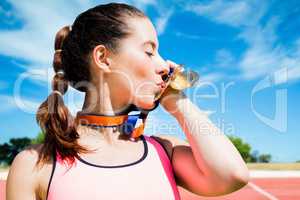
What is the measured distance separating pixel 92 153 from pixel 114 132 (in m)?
0.16

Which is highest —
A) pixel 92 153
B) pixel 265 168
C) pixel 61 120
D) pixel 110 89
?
pixel 110 89

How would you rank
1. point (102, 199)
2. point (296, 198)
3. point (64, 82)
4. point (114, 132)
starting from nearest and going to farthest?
point (102, 199), point (114, 132), point (64, 82), point (296, 198)

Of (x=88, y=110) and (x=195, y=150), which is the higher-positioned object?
(x=88, y=110)

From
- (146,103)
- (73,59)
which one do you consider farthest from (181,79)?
(73,59)

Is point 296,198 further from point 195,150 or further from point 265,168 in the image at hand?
point 265,168

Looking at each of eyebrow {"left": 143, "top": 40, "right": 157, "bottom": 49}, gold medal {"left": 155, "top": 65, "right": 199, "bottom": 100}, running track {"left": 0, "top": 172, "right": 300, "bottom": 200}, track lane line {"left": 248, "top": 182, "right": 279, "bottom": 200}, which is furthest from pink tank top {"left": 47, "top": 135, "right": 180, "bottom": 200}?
track lane line {"left": 248, "top": 182, "right": 279, "bottom": 200}

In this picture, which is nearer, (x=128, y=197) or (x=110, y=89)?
(x=128, y=197)

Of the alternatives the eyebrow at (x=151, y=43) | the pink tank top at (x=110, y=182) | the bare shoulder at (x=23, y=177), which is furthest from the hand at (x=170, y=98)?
the bare shoulder at (x=23, y=177)

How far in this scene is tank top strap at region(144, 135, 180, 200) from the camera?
179cm

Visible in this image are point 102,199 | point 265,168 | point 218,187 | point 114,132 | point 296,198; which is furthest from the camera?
point 265,168

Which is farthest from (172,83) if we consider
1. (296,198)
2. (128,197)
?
(296,198)

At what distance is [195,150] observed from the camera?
1.77 metres

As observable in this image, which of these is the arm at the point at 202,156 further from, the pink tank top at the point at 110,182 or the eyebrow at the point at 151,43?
the eyebrow at the point at 151,43

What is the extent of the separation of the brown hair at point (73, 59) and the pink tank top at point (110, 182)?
93mm
